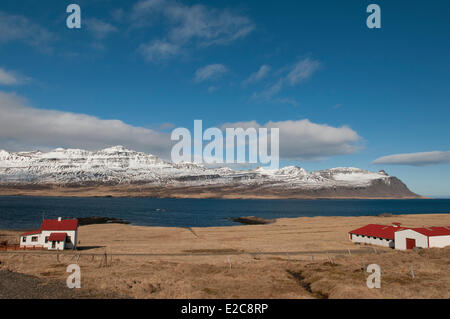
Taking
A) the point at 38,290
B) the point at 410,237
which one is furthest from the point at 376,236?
the point at 38,290

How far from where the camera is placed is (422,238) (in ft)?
199

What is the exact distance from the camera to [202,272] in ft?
125

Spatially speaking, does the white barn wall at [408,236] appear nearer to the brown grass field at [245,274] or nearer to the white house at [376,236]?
the white house at [376,236]

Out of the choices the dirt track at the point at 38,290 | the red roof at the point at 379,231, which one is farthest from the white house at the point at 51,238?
the red roof at the point at 379,231

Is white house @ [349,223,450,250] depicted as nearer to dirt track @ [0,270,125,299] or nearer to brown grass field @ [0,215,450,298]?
brown grass field @ [0,215,450,298]

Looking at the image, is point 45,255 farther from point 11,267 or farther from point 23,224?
point 23,224

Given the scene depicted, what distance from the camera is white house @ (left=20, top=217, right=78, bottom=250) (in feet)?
198

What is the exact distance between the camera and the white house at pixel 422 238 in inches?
2365

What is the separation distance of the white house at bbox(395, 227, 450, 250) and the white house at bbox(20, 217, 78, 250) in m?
59.6

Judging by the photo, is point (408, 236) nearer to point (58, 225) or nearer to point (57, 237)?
point (57, 237)

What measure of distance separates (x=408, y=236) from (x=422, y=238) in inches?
87.1

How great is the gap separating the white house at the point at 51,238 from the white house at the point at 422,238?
5955cm

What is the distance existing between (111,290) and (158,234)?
62372 mm
